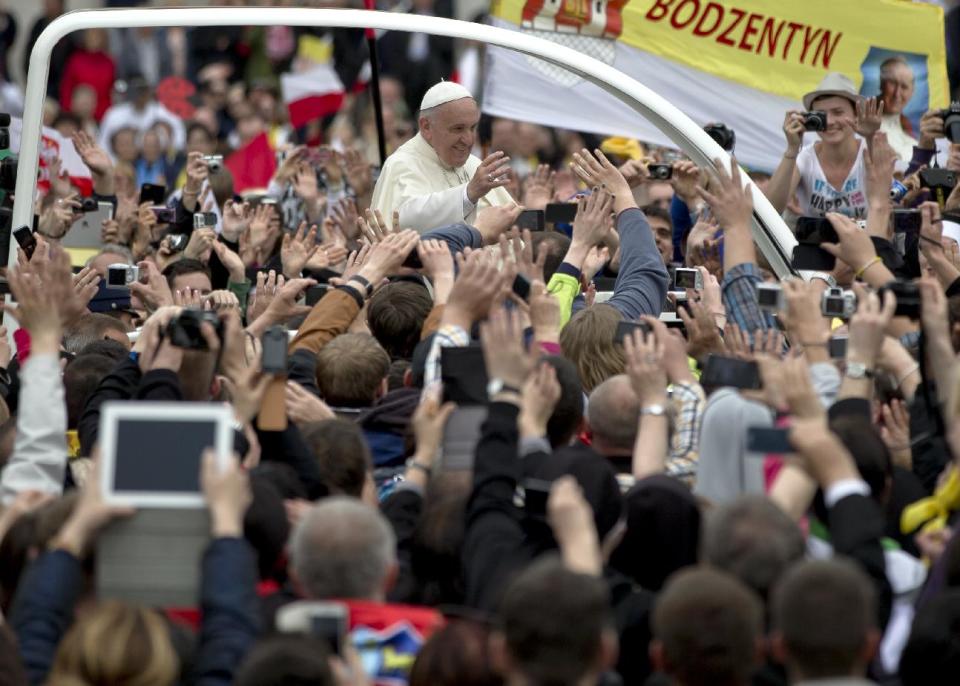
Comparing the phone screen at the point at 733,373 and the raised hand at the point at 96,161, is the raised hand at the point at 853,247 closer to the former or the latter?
the phone screen at the point at 733,373

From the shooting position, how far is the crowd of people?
3.99 meters

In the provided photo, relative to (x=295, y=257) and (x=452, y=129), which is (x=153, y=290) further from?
(x=452, y=129)

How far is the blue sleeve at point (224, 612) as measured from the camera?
420 centimetres

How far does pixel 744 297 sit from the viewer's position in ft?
20.0

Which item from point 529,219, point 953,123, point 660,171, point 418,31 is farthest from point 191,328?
point 953,123

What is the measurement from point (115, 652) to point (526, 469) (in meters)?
1.24

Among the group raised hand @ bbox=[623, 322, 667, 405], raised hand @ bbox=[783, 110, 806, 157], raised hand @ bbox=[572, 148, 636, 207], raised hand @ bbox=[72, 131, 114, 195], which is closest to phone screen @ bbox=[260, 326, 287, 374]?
raised hand @ bbox=[623, 322, 667, 405]

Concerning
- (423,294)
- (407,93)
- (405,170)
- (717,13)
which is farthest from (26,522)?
(407,93)

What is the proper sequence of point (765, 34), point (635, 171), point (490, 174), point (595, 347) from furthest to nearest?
point (765, 34) < point (635, 171) < point (490, 174) < point (595, 347)

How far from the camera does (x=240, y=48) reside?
21922 millimetres

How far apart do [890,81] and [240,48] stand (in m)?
12.4

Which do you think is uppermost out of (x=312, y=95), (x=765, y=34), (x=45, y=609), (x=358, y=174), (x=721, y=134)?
(x=765, y=34)

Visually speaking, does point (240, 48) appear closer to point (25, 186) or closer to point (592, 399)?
point (25, 186)

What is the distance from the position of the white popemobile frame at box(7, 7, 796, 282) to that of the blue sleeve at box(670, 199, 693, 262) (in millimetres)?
2059
